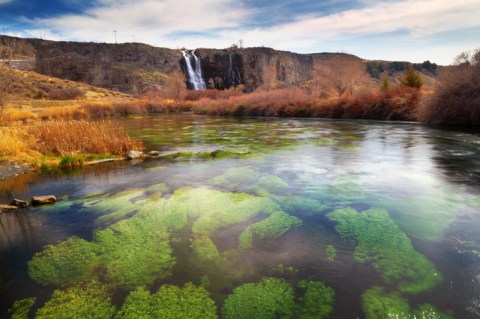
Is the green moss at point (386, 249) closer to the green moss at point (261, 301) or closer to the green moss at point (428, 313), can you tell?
the green moss at point (428, 313)

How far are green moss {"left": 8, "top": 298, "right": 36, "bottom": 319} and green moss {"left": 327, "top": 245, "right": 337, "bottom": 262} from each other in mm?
4169

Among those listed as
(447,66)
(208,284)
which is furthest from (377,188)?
(447,66)

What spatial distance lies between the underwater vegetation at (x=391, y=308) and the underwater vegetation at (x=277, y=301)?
44cm

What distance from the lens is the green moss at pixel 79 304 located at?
407cm

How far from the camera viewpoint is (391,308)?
13.3 ft

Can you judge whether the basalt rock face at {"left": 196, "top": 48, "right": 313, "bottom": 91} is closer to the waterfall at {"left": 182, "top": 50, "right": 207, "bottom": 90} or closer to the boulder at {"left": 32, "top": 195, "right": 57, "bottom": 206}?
the waterfall at {"left": 182, "top": 50, "right": 207, "bottom": 90}

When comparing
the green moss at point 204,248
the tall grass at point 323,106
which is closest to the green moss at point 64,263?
the green moss at point 204,248

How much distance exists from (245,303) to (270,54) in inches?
4722

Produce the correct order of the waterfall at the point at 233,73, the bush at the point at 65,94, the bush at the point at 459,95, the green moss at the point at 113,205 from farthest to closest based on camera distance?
the waterfall at the point at 233,73 → the bush at the point at 65,94 → the bush at the point at 459,95 → the green moss at the point at 113,205

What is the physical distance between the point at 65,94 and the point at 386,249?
230 ft

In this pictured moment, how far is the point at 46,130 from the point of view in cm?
1458

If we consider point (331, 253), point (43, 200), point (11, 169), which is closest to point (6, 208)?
point (43, 200)

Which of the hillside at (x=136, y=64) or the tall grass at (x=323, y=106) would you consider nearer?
the tall grass at (x=323, y=106)

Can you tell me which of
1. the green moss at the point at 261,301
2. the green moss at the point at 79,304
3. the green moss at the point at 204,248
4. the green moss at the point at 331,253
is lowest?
the green moss at the point at 261,301
